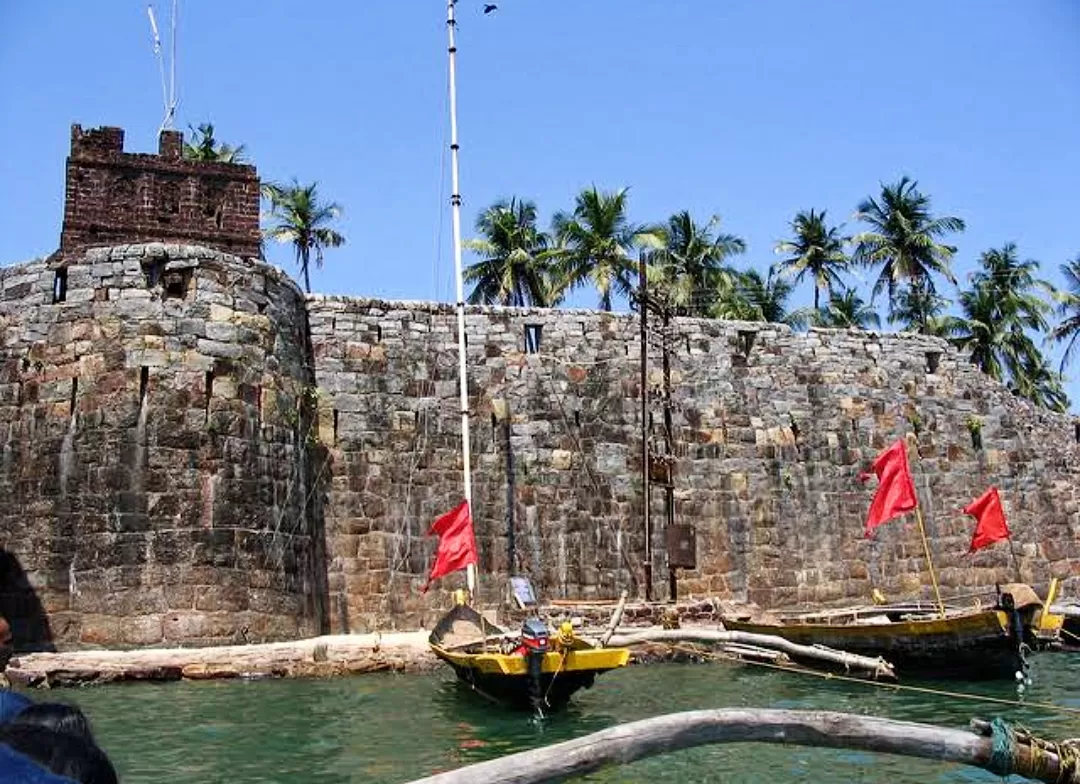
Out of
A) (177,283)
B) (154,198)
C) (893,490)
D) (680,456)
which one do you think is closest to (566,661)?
(893,490)

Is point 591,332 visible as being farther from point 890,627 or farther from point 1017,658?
point 1017,658

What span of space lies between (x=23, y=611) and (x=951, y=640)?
14.3 m

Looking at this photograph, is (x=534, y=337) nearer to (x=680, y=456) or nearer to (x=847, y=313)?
(x=680, y=456)

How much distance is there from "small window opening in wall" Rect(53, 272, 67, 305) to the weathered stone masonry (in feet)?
0.24

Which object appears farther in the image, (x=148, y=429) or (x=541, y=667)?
(x=148, y=429)

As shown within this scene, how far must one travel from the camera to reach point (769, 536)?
78.9ft

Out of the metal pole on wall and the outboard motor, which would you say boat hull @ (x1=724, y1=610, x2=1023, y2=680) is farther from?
the outboard motor

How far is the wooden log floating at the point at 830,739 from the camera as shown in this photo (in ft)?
19.3

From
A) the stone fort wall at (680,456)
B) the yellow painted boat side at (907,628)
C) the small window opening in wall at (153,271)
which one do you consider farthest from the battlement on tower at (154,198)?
the yellow painted boat side at (907,628)

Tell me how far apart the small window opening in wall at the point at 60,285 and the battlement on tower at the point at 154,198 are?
0.40 meters

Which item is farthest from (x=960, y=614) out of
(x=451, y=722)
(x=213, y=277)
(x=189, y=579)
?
(x=213, y=277)

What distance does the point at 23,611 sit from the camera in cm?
→ 1662

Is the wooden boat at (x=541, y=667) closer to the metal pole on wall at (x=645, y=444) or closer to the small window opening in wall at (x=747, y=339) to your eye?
the metal pole on wall at (x=645, y=444)

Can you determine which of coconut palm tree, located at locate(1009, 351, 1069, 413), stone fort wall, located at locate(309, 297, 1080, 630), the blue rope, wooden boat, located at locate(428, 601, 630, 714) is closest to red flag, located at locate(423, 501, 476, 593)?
wooden boat, located at locate(428, 601, 630, 714)
